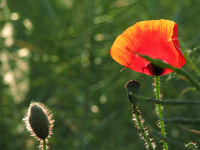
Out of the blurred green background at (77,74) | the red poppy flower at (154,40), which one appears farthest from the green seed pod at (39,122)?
the blurred green background at (77,74)

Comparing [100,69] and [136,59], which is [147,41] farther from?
[100,69]

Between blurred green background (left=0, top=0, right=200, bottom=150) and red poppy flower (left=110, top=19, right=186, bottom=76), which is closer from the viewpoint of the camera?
red poppy flower (left=110, top=19, right=186, bottom=76)

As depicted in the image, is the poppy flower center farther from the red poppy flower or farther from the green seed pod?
the green seed pod

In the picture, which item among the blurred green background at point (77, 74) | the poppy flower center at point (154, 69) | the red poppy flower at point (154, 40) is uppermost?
the blurred green background at point (77, 74)

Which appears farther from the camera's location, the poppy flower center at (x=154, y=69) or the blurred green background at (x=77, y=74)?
the blurred green background at (x=77, y=74)

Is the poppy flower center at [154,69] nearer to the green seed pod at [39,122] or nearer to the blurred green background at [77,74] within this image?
the green seed pod at [39,122]

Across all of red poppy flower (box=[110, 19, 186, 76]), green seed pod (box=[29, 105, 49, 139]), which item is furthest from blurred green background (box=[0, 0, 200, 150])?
red poppy flower (box=[110, 19, 186, 76])

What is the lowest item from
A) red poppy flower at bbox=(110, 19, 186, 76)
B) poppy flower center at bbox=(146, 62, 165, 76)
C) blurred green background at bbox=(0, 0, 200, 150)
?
poppy flower center at bbox=(146, 62, 165, 76)
